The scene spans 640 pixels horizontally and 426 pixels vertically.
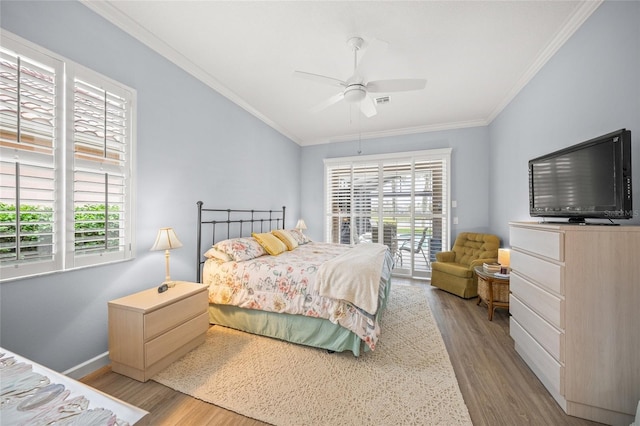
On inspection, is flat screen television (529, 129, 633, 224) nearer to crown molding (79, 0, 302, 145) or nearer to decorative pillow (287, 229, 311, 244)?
decorative pillow (287, 229, 311, 244)

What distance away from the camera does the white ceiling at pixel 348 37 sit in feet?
6.93

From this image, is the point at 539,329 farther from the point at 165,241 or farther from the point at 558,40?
the point at 165,241

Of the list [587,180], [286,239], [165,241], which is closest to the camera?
[587,180]

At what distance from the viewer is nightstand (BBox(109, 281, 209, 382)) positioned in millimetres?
1902

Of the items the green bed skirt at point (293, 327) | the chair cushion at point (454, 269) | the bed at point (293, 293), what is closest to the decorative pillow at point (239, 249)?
the bed at point (293, 293)

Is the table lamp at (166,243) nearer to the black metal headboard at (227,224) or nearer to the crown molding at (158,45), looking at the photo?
the black metal headboard at (227,224)

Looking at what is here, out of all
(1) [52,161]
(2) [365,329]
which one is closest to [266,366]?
(2) [365,329]

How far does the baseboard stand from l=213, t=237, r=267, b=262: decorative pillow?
52.6 inches

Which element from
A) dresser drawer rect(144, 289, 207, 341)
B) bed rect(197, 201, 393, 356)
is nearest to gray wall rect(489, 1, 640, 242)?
bed rect(197, 201, 393, 356)

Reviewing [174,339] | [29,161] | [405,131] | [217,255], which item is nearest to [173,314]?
[174,339]

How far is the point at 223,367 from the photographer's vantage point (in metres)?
2.12

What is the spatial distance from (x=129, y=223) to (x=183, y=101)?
152 cm

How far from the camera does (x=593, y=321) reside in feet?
5.22

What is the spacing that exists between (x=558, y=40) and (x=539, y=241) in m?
2.07
